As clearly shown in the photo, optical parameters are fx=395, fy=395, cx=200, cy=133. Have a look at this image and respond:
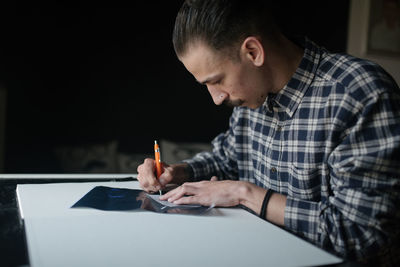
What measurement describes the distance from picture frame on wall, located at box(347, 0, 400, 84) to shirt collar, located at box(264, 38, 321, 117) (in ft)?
6.71

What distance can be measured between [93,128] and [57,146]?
0.21 metres

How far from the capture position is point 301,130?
0.98m

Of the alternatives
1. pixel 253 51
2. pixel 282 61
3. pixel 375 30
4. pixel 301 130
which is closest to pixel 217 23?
pixel 253 51

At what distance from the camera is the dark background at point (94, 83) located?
2072mm

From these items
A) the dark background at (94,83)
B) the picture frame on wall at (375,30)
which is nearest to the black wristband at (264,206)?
the dark background at (94,83)

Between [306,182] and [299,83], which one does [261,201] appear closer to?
[306,182]

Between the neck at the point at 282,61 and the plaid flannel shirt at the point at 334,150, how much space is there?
3 centimetres

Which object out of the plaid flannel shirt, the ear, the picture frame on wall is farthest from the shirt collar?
the picture frame on wall

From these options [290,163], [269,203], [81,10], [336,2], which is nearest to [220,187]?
[269,203]

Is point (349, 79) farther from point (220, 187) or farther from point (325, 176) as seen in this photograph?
point (220, 187)

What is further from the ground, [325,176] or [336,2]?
[336,2]

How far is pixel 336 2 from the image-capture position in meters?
2.73

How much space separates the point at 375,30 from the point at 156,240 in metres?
2.81

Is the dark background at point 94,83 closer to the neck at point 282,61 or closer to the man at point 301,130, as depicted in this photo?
the man at point 301,130
